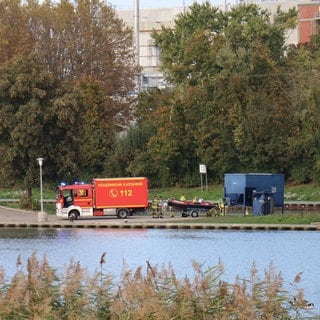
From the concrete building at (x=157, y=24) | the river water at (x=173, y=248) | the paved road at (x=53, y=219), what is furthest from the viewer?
the concrete building at (x=157, y=24)

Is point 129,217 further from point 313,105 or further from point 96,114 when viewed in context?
point 96,114

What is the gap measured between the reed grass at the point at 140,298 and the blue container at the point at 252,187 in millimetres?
48819

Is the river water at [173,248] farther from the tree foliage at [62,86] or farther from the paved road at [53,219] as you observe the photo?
the tree foliage at [62,86]

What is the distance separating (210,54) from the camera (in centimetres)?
9225

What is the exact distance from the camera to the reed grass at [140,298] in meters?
22.8

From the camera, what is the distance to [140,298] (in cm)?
2300

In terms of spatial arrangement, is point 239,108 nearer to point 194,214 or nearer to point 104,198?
point 194,214

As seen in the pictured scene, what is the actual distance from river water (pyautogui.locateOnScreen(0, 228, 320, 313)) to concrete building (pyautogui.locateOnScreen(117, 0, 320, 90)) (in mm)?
56727

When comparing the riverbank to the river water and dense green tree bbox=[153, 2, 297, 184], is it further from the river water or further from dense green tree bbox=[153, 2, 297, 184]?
dense green tree bbox=[153, 2, 297, 184]

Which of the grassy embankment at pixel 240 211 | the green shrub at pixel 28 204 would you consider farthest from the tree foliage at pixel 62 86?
the grassy embankment at pixel 240 211

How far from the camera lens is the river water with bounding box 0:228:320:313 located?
47156 mm

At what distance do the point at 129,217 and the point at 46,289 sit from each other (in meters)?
45.9

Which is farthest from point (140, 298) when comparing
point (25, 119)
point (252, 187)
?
point (25, 119)

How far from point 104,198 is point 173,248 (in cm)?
1536
